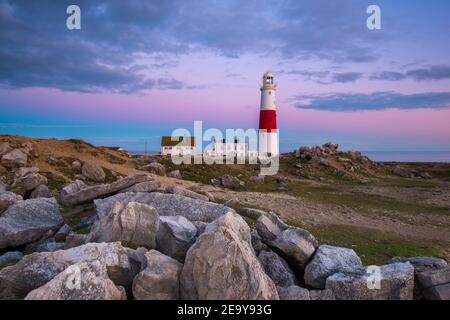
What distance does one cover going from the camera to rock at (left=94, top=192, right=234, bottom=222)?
1602 cm

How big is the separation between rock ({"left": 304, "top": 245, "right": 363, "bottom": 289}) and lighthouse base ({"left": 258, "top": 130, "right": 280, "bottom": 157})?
48.1 metres

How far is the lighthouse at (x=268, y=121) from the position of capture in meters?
59.8

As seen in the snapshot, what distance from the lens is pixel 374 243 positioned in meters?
20.0

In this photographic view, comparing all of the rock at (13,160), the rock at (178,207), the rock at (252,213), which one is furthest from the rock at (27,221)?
the rock at (13,160)

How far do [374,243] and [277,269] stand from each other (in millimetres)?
10272

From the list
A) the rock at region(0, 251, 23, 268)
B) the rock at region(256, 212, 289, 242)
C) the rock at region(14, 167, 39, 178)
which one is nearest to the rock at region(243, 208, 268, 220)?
the rock at region(256, 212, 289, 242)

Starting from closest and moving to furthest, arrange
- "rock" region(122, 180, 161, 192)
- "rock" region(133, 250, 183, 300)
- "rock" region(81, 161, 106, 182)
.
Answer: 1. "rock" region(133, 250, 183, 300)
2. "rock" region(122, 180, 161, 192)
3. "rock" region(81, 161, 106, 182)

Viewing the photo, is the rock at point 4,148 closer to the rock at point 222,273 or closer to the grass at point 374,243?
the grass at point 374,243

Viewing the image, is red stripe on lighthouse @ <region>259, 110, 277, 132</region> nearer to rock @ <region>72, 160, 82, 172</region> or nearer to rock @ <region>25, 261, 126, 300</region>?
rock @ <region>72, 160, 82, 172</region>

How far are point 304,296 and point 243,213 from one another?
1189 centimetres

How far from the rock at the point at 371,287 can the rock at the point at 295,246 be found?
6.23ft

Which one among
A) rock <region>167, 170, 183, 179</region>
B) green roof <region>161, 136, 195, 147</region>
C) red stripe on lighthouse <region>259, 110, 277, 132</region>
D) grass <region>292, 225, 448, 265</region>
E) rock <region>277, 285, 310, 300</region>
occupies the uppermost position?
red stripe on lighthouse <region>259, 110, 277, 132</region>

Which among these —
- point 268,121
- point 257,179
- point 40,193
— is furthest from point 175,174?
point 268,121
